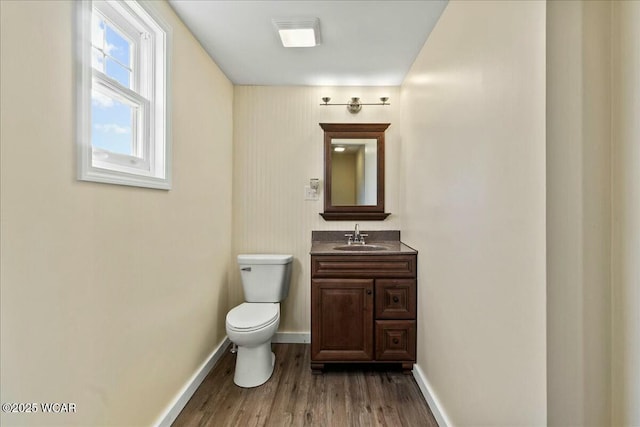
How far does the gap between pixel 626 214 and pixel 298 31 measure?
71.7 inches

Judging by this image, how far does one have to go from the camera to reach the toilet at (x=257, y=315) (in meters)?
1.94

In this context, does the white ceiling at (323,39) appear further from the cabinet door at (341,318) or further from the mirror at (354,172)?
the cabinet door at (341,318)

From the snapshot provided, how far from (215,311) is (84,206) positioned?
1.50m

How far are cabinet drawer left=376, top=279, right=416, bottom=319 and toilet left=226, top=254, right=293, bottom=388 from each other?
77cm

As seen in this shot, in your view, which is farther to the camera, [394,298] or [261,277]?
[261,277]

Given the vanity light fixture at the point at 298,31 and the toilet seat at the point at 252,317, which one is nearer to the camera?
the vanity light fixture at the point at 298,31

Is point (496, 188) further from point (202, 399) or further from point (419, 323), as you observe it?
point (202, 399)

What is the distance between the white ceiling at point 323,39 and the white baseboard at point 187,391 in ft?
7.40

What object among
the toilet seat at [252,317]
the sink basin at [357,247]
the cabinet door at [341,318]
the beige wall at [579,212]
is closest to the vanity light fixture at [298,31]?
the beige wall at [579,212]

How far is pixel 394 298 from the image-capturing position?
213cm

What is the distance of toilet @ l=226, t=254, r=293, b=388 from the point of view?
6.36 ft

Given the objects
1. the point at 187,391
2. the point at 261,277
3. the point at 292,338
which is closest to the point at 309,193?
the point at 261,277

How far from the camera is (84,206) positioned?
1.07 meters

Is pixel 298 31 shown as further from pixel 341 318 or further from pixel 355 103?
pixel 341 318
